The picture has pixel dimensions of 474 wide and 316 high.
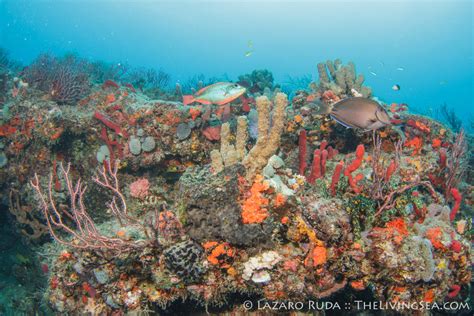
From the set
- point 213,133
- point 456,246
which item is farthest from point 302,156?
point 456,246

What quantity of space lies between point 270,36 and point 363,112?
16224 centimetres

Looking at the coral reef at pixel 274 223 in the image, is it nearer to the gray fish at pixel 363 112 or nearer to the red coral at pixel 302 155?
the red coral at pixel 302 155

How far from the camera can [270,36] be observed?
490 ft

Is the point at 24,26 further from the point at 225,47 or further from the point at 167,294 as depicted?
the point at 167,294

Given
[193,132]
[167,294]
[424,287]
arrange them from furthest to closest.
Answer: [193,132], [167,294], [424,287]

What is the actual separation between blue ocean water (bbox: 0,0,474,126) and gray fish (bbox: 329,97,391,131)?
79925 millimetres

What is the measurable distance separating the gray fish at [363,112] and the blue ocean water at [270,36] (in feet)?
262

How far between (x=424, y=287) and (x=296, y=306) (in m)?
1.32

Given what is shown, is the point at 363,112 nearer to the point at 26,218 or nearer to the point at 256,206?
the point at 256,206

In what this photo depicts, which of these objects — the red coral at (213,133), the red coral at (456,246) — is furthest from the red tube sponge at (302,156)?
the red coral at (456,246)

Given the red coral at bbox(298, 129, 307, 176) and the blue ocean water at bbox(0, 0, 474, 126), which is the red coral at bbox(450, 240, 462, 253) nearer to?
the red coral at bbox(298, 129, 307, 176)

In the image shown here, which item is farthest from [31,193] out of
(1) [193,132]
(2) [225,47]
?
(2) [225,47]

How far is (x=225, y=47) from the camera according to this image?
6284 inches

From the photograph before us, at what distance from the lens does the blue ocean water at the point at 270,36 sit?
9488 cm
